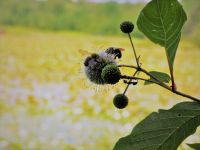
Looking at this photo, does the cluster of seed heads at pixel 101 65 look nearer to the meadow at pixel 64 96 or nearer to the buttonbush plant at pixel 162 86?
the buttonbush plant at pixel 162 86

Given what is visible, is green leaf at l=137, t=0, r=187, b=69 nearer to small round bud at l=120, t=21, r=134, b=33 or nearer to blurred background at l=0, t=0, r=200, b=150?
small round bud at l=120, t=21, r=134, b=33

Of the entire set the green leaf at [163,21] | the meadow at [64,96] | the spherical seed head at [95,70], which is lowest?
the spherical seed head at [95,70]

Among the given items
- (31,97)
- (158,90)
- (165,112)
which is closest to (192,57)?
(158,90)

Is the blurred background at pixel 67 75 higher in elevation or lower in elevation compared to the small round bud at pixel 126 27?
higher

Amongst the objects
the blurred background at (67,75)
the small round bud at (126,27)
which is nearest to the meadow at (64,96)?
the blurred background at (67,75)

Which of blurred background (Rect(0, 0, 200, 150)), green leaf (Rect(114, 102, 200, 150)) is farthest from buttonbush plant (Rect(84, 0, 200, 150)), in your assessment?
blurred background (Rect(0, 0, 200, 150))

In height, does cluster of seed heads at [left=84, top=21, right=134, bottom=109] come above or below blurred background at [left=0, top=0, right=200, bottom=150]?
below
